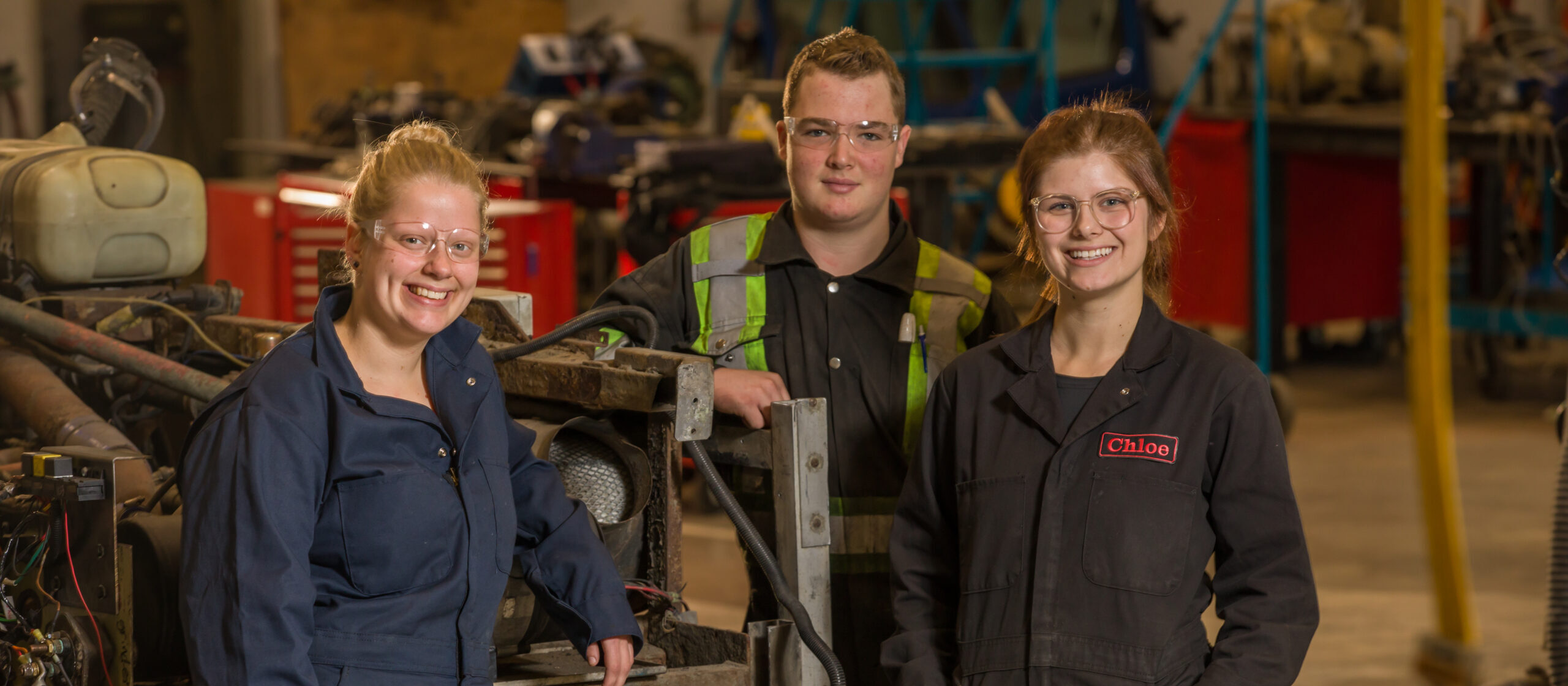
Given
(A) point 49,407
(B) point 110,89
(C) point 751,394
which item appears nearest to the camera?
(C) point 751,394

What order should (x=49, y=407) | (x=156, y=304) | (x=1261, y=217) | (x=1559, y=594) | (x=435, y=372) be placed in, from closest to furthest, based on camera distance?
(x=435, y=372) < (x=49, y=407) < (x=156, y=304) < (x=1559, y=594) < (x=1261, y=217)

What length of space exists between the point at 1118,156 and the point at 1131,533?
1.41ft

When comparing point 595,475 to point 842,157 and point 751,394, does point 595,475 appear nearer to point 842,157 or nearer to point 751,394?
point 751,394

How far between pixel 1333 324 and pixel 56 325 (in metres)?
8.01

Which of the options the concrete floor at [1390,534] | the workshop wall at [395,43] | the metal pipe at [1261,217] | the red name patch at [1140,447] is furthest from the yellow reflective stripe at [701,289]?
the workshop wall at [395,43]

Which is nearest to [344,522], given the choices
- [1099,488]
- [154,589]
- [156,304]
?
[154,589]

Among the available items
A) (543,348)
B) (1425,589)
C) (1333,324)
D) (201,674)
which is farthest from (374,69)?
(201,674)

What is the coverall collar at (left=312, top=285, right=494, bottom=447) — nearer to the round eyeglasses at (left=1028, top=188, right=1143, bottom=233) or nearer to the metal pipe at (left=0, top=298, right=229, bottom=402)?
the metal pipe at (left=0, top=298, right=229, bottom=402)

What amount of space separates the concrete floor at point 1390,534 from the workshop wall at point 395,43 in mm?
5540

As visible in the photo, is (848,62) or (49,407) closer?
(848,62)

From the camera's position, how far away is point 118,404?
Result: 2.44m

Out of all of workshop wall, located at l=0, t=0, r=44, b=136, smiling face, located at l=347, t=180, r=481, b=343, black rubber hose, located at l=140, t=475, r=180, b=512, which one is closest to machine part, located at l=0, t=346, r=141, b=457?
black rubber hose, located at l=140, t=475, r=180, b=512

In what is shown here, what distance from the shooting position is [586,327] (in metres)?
2.06

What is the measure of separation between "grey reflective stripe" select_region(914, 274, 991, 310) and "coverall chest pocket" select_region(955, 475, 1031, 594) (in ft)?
1.65
